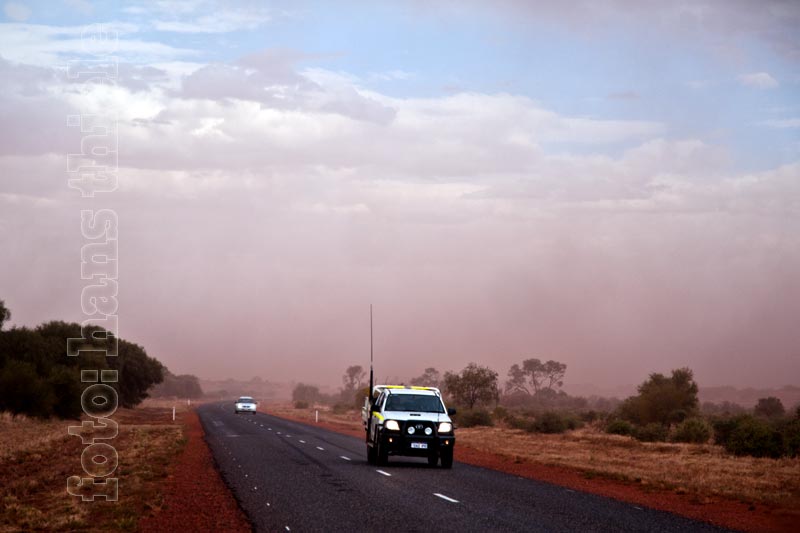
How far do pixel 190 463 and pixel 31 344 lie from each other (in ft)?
162

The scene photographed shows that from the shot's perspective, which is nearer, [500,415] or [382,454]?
[382,454]

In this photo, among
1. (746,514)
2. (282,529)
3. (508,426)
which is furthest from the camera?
(508,426)

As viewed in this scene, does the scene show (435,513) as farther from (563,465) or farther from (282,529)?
(563,465)

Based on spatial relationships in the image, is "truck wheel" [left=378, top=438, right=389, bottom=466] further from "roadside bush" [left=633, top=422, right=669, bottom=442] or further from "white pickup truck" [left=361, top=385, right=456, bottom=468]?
"roadside bush" [left=633, top=422, right=669, bottom=442]

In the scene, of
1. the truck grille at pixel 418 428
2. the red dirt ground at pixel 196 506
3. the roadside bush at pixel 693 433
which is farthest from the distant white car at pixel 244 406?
the truck grille at pixel 418 428

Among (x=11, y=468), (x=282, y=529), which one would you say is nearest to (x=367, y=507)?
(x=282, y=529)

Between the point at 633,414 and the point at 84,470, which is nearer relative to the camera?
the point at 84,470

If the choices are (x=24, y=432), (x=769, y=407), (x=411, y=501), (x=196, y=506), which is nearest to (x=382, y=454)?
(x=411, y=501)

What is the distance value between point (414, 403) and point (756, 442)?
638 inches

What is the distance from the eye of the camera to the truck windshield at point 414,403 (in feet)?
84.1

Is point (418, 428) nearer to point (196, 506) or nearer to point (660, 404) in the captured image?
point (196, 506)

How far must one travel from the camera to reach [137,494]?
18.3m

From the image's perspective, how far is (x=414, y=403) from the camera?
2594cm

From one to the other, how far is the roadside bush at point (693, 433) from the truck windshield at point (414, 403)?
23555 mm
